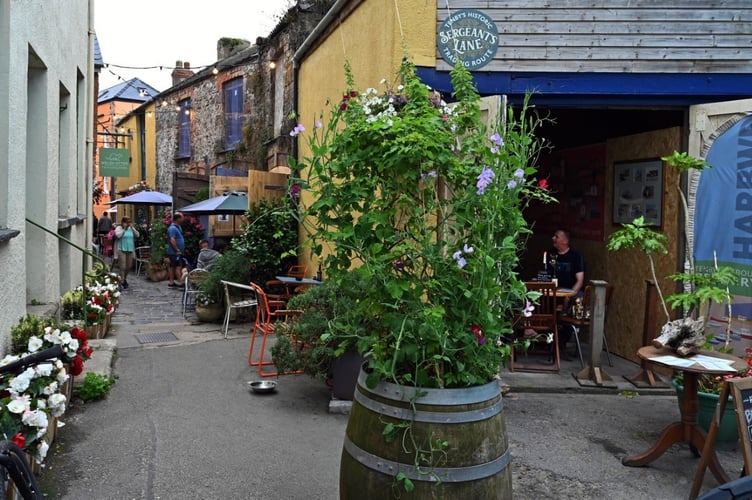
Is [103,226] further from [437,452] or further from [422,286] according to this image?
[437,452]

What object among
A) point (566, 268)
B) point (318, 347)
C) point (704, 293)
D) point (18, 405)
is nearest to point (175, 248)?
point (566, 268)

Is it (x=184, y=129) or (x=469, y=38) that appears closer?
(x=469, y=38)

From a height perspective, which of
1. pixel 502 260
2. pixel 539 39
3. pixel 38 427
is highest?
pixel 539 39

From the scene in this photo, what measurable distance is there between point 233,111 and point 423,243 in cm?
1460

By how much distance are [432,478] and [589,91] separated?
493 cm

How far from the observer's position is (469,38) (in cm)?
628

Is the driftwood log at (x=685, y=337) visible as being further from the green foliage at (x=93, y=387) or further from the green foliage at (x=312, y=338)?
the green foliage at (x=93, y=387)

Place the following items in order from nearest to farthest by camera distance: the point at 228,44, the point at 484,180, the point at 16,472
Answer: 1. the point at 16,472
2. the point at 484,180
3. the point at 228,44

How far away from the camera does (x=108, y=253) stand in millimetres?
20312

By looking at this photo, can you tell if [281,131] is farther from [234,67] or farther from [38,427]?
[38,427]

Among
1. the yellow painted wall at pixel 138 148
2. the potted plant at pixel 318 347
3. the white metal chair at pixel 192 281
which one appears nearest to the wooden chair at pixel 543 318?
the potted plant at pixel 318 347

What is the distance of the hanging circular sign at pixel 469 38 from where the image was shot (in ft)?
20.5

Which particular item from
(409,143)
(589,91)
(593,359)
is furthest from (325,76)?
(409,143)

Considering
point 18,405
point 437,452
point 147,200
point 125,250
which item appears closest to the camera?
point 437,452
